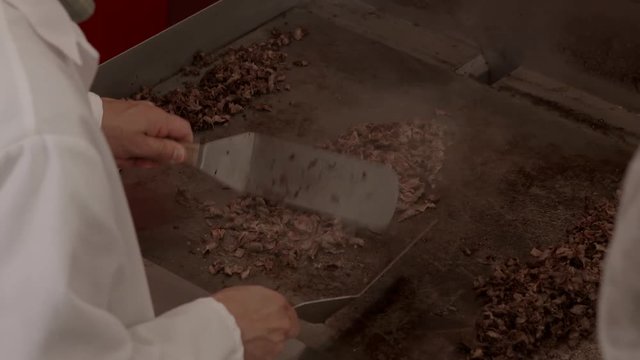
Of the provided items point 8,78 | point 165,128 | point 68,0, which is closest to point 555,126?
point 165,128

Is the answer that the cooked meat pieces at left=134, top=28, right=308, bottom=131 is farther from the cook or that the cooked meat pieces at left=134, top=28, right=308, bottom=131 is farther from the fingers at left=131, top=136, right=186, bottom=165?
the cook

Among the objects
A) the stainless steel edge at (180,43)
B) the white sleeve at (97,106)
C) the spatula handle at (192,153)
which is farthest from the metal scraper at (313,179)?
the stainless steel edge at (180,43)

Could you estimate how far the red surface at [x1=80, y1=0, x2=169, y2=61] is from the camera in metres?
1.47

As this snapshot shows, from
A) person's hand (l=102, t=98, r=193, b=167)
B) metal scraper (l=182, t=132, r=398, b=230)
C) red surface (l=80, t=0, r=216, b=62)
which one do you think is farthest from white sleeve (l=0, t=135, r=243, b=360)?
red surface (l=80, t=0, r=216, b=62)

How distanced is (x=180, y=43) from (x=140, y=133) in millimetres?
470

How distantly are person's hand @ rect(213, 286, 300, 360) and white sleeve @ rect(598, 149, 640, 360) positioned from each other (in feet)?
1.25

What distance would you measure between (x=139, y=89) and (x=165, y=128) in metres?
0.39

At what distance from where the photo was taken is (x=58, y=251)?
55cm

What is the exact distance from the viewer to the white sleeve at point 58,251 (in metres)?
0.54

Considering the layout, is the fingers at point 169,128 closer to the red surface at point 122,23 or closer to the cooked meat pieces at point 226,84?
the cooked meat pieces at point 226,84

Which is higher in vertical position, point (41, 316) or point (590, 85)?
point (41, 316)

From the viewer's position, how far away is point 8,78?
55 cm

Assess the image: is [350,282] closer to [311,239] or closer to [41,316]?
[311,239]

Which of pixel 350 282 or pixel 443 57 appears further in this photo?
pixel 443 57
